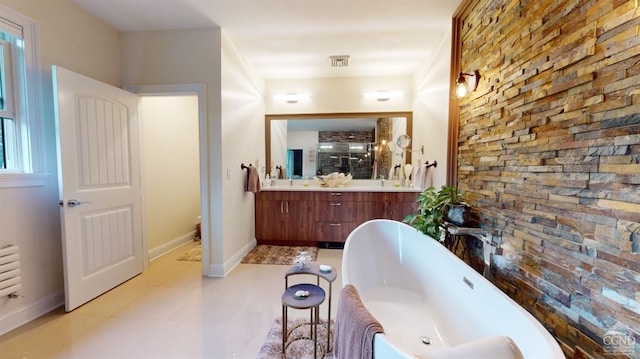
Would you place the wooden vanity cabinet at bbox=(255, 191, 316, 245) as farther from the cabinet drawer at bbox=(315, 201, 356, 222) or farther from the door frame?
the door frame

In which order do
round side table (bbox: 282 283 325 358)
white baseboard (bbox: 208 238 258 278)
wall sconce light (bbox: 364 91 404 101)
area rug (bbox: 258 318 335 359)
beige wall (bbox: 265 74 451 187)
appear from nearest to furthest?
round side table (bbox: 282 283 325 358), area rug (bbox: 258 318 335 359), white baseboard (bbox: 208 238 258 278), beige wall (bbox: 265 74 451 187), wall sconce light (bbox: 364 91 404 101)

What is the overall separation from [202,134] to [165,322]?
1.69 metres

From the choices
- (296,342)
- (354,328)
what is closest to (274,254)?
(296,342)

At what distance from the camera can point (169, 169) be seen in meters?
3.49

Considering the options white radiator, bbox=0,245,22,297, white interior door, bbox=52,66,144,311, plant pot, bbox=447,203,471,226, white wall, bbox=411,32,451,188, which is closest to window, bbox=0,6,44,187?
white interior door, bbox=52,66,144,311

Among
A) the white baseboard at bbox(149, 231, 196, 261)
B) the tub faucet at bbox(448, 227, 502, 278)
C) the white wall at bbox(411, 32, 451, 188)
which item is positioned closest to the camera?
the tub faucet at bbox(448, 227, 502, 278)

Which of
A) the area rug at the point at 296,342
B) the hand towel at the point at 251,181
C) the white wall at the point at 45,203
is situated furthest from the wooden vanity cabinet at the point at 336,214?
the white wall at the point at 45,203

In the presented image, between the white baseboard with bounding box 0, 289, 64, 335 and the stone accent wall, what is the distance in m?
3.34

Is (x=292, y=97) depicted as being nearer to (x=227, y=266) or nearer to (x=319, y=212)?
(x=319, y=212)

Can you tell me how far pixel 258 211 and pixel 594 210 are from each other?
3.32 m

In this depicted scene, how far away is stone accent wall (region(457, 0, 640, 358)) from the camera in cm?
92

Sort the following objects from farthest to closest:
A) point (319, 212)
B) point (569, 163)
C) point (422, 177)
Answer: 1. point (319, 212)
2. point (422, 177)
3. point (569, 163)

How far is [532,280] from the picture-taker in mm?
1361

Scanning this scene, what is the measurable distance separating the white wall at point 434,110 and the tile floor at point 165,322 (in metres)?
1.70
